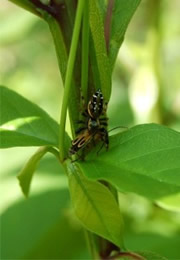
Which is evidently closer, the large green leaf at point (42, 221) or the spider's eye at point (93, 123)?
the spider's eye at point (93, 123)

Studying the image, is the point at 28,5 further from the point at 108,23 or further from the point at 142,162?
the point at 142,162

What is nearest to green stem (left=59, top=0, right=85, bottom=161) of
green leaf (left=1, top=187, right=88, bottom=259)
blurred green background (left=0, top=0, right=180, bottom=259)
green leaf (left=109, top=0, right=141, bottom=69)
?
green leaf (left=109, top=0, right=141, bottom=69)

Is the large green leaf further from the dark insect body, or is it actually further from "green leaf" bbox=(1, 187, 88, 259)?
the dark insect body

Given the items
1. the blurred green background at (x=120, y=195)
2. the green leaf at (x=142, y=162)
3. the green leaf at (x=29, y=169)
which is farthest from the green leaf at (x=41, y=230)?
the green leaf at (x=142, y=162)

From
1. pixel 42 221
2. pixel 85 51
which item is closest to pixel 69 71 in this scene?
pixel 85 51

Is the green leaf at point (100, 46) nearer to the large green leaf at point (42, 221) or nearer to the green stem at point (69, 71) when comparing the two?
the green stem at point (69, 71)

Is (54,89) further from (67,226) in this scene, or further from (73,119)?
(73,119)
